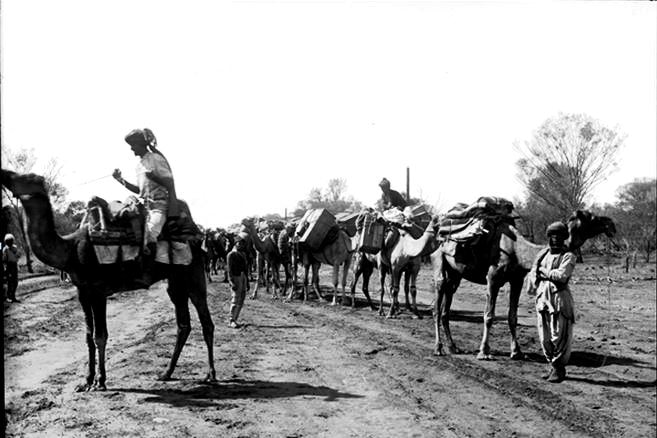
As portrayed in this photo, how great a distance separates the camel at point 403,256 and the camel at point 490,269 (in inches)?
97.5

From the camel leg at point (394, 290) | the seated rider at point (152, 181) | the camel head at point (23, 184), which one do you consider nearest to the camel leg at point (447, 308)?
the camel leg at point (394, 290)

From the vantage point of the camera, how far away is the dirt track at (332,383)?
19.4 ft

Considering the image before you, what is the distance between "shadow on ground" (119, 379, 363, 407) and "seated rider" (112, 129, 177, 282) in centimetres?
158

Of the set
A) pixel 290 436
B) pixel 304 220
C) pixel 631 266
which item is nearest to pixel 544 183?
pixel 631 266

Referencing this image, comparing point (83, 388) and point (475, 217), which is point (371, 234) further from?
point (83, 388)

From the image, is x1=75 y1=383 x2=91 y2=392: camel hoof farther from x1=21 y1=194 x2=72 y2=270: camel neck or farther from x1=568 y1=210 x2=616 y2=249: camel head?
x1=568 y1=210 x2=616 y2=249: camel head

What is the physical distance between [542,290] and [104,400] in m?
5.51

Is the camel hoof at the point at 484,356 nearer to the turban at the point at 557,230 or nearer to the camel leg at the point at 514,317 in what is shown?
the camel leg at the point at 514,317

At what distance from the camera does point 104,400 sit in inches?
266

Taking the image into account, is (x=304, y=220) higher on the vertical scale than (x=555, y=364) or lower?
higher

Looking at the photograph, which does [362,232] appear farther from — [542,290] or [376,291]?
[542,290]

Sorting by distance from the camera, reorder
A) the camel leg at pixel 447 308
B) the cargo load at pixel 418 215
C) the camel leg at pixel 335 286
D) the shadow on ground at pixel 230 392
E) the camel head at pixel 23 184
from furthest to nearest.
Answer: the camel leg at pixel 335 286 < the cargo load at pixel 418 215 < the camel leg at pixel 447 308 < the shadow on ground at pixel 230 392 < the camel head at pixel 23 184

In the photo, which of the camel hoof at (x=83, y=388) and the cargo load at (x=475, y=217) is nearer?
the camel hoof at (x=83, y=388)

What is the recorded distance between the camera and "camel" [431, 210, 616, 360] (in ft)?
29.1
